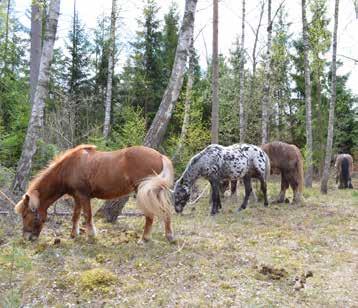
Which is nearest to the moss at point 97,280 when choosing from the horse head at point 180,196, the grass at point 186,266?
the grass at point 186,266

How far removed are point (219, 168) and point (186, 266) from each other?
409 centimetres

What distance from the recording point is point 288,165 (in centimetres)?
1008

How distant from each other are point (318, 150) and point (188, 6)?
14608 millimetres

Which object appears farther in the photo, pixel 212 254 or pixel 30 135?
pixel 30 135

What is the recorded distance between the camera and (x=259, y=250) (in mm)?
5773

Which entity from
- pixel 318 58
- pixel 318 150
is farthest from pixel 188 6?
pixel 318 150

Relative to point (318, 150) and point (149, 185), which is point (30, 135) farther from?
point (318, 150)

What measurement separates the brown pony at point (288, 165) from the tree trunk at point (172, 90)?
402 cm

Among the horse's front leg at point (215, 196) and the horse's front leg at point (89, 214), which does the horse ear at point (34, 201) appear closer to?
the horse's front leg at point (89, 214)

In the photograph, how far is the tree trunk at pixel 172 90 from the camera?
283 inches

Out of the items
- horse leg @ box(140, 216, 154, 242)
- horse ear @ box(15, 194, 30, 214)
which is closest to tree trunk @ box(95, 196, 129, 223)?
horse leg @ box(140, 216, 154, 242)

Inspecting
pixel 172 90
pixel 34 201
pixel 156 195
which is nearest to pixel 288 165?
pixel 172 90

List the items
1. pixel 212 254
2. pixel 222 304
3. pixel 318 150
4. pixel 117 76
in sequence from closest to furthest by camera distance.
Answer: pixel 222 304, pixel 212 254, pixel 318 150, pixel 117 76

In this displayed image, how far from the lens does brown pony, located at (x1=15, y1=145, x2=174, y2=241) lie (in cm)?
558
